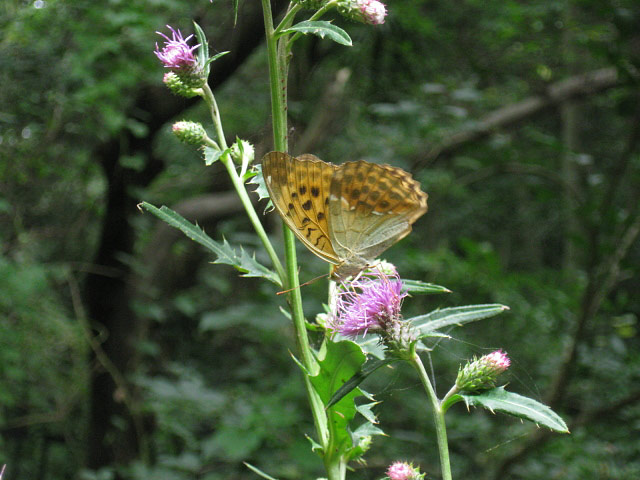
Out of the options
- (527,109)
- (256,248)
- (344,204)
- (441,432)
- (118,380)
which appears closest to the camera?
(441,432)

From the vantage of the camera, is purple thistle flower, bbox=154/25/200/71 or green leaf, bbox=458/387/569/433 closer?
green leaf, bbox=458/387/569/433

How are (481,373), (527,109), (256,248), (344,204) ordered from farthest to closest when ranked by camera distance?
(527,109)
(256,248)
(344,204)
(481,373)

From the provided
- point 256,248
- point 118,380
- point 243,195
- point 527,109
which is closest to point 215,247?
point 243,195

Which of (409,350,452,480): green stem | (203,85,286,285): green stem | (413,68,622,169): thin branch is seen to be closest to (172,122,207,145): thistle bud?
(203,85,286,285): green stem

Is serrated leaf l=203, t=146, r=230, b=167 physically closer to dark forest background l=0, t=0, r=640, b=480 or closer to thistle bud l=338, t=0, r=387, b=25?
thistle bud l=338, t=0, r=387, b=25

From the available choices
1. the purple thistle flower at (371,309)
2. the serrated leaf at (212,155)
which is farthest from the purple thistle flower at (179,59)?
the purple thistle flower at (371,309)

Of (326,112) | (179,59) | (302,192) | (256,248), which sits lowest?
(256,248)

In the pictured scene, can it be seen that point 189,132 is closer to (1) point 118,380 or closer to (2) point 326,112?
(1) point 118,380
